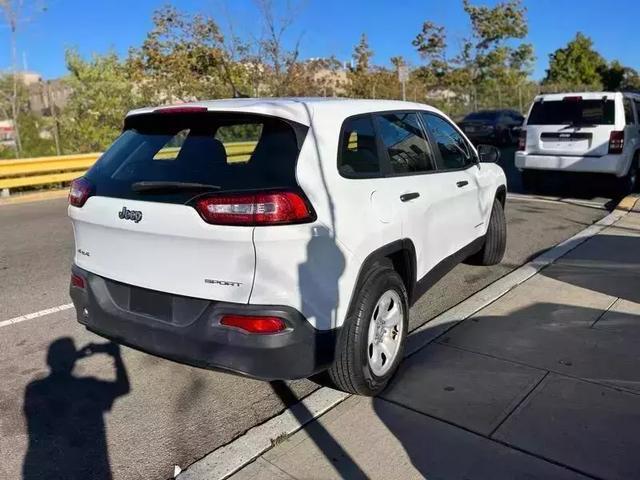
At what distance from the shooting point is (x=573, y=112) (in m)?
9.79

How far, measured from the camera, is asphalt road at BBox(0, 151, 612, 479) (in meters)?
2.90

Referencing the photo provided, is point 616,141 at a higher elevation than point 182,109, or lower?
lower

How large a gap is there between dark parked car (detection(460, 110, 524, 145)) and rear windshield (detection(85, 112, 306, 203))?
1916 cm

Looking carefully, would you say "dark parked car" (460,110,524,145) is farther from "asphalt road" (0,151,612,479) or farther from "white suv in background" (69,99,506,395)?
"white suv in background" (69,99,506,395)

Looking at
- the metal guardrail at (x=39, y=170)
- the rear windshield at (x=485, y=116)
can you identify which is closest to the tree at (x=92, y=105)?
the metal guardrail at (x=39, y=170)

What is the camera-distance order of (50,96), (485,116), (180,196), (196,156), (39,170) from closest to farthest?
(180,196)
(196,156)
(39,170)
(50,96)
(485,116)

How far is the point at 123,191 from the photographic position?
316 cm

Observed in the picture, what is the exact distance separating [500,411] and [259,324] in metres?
1.47

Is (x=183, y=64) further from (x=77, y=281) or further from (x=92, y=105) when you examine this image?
(x=77, y=281)

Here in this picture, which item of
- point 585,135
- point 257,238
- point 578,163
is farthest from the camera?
point 578,163

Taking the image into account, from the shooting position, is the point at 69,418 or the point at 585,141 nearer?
the point at 69,418

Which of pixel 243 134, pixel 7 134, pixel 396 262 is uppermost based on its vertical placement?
pixel 7 134

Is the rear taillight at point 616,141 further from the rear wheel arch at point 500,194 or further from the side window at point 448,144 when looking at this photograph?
the side window at point 448,144

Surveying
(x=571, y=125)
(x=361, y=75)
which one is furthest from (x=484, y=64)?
(x=571, y=125)
